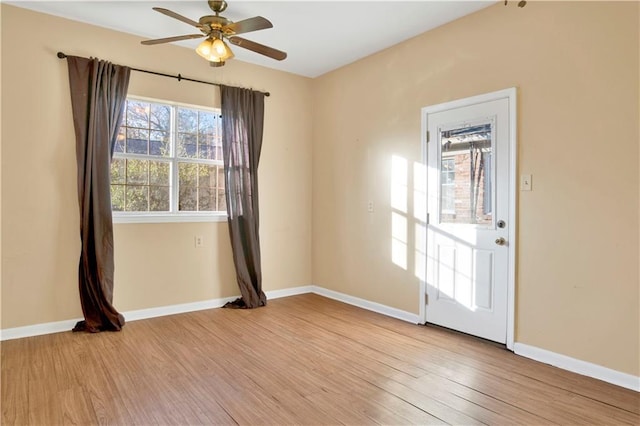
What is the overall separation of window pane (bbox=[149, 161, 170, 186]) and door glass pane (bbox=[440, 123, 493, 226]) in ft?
9.52

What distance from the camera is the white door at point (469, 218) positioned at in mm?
3207

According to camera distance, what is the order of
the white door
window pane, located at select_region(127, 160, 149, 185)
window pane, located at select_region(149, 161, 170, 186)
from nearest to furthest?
the white door < window pane, located at select_region(127, 160, 149, 185) < window pane, located at select_region(149, 161, 170, 186)

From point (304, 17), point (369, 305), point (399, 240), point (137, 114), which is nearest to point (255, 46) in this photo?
point (304, 17)

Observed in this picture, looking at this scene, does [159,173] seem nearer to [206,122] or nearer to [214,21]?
[206,122]

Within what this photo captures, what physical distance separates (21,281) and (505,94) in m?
4.49

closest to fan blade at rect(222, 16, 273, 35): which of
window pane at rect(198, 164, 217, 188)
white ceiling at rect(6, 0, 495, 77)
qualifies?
white ceiling at rect(6, 0, 495, 77)

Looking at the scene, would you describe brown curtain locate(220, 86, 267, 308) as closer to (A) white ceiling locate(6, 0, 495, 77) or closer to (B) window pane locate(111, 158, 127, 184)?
(A) white ceiling locate(6, 0, 495, 77)

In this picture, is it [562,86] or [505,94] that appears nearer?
[562,86]

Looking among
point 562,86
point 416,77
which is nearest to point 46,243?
point 416,77

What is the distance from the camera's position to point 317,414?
2174 mm

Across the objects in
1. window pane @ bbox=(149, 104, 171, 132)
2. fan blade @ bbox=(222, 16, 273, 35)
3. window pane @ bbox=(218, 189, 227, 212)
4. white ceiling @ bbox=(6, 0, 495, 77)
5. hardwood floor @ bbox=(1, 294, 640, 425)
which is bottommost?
hardwood floor @ bbox=(1, 294, 640, 425)

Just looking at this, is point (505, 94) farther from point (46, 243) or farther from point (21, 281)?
point (21, 281)

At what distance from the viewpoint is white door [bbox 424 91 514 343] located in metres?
3.21

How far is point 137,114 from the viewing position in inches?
158
